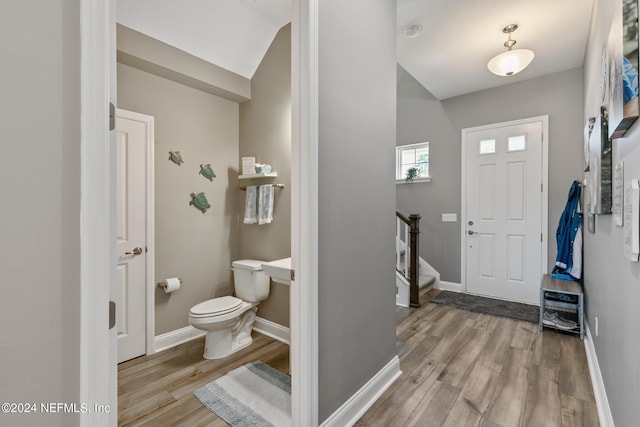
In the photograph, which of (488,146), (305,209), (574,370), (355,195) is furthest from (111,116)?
(488,146)

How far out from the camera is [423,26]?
2.68m

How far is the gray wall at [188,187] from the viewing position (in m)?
2.54

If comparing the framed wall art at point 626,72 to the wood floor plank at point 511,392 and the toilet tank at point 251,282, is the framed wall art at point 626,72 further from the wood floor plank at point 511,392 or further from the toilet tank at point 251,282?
the toilet tank at point 251,282

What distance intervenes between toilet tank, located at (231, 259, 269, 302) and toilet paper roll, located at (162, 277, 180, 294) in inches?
20.9

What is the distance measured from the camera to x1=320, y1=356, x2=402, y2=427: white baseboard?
1.54 m

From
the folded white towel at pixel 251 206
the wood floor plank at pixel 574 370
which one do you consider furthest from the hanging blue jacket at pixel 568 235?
the folded white towel at pixel 251 206

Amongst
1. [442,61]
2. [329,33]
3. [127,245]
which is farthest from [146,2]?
[442,61]

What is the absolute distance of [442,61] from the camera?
3.29m

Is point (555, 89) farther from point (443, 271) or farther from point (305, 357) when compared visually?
point (305, 357)

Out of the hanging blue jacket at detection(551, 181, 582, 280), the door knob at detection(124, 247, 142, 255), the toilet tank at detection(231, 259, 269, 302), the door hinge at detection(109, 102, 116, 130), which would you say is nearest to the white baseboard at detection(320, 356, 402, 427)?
the toilet tank at detection(231, 259, 269, 302)

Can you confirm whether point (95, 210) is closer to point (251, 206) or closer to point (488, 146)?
point (251, 206)

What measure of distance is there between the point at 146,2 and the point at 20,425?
2.68 meters

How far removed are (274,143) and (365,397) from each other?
7.36 ft

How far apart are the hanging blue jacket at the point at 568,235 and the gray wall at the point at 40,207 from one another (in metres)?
4.11
